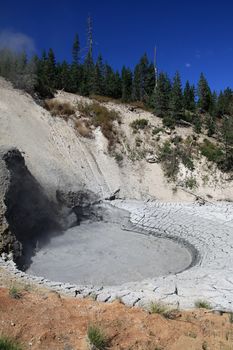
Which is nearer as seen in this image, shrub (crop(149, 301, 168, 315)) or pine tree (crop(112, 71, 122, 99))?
shrub (crop(149, 301, 168, 315))

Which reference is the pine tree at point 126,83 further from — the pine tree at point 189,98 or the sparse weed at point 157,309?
the sparse weed at point 157,309

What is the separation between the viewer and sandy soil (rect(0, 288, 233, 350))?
6527 millimetres

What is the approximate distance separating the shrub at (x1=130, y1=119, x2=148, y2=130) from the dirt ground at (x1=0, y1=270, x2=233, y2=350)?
25.0 meters

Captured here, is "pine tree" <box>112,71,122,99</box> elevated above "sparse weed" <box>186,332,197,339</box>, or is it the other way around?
"pine tree" <box>112,71,122,99</box>

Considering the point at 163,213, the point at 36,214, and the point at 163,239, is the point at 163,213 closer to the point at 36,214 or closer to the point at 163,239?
the point at 163,239

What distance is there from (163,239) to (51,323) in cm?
1194

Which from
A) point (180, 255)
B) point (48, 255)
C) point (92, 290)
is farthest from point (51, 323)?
point (180, 255)

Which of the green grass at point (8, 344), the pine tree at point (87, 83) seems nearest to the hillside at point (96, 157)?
the pine tree at point (87, 83)

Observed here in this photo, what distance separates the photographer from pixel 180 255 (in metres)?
16.0

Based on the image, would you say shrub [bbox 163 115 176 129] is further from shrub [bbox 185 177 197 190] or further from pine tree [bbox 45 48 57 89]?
pine tree [bbox 45 48 57 89]

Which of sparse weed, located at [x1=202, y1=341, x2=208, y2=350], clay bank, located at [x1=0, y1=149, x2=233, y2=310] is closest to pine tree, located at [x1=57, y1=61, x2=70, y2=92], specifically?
clay bank, located at [x1=0, y1=149, x2=233, y2=310]

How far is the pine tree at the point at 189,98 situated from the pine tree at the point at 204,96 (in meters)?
1.09

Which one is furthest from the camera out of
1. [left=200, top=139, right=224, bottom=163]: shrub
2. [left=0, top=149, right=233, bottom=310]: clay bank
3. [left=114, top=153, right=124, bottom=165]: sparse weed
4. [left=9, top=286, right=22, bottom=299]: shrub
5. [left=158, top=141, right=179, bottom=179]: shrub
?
[left=200, top=139, right=224, bottom=163]: shrub

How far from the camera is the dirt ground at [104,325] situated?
653cm
